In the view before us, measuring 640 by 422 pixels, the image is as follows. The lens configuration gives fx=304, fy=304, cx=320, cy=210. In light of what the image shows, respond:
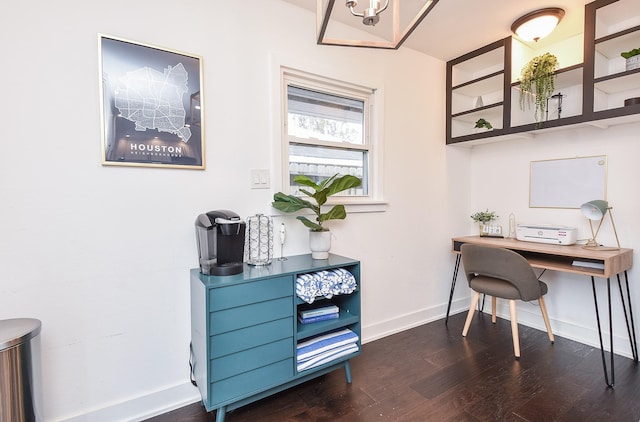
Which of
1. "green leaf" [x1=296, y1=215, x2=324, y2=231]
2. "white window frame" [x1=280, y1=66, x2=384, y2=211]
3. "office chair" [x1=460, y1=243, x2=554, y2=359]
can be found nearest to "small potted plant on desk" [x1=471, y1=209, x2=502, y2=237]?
"office chair" [x1=460, y1=243, x2=554, y2=359]

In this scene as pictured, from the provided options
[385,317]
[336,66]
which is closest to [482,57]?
[336,66]

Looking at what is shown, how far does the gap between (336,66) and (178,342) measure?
217 centimetres

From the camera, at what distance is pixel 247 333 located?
157 cm

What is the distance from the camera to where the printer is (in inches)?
93.7

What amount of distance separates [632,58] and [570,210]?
1158 mm

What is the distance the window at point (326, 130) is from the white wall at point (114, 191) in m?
0.13

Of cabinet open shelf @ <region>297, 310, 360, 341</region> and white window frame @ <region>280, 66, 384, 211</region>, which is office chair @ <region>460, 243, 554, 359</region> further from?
cabinet open shelf @ <region>297, 310, 360, 341</region>

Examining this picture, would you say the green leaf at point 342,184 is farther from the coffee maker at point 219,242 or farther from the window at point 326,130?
the coffee maker at point 219,242

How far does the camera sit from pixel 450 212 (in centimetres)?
313

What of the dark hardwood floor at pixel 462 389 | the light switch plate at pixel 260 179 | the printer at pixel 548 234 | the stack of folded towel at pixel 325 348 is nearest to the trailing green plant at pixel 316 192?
the light switch plate at pixel 260 179

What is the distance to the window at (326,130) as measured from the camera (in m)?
2.24

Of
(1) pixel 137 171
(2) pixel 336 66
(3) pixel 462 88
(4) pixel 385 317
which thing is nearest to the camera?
(1) pixel 137 171

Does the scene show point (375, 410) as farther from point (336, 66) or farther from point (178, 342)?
Result: point (336, 66)

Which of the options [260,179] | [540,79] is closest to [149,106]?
[260,179]
